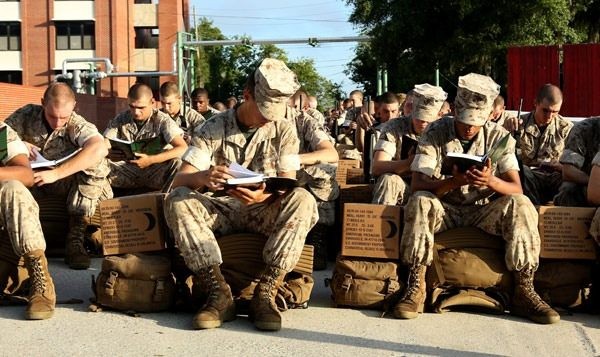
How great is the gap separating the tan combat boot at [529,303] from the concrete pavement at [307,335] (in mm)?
69

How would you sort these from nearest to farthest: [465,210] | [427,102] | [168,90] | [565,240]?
[565,240] < [465,210] < [427,102] < [168,90]

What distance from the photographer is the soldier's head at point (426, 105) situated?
8133 mm

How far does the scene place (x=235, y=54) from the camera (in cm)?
7225

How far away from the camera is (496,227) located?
20.9 feet

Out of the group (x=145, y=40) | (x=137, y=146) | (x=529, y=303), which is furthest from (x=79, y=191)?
(x=145, y=40)

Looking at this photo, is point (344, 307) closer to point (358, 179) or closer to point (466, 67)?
point (358, 179)

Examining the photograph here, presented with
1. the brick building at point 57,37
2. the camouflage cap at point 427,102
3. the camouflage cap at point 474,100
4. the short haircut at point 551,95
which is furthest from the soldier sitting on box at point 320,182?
the brick building at point 57,37

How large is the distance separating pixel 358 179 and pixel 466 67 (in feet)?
54.3

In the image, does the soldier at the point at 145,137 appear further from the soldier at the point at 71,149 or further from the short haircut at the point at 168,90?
the short haircut at the point at 168,90

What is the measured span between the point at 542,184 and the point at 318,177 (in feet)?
6.99

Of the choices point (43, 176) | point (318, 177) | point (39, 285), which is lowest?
point (39, 285)

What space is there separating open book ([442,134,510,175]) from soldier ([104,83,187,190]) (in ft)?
13.1

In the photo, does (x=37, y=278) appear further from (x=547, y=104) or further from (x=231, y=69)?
(x=231, y=69)

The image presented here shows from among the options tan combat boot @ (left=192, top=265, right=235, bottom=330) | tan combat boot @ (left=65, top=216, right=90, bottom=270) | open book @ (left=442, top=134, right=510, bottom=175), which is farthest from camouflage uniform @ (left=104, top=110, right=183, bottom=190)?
open book @ (left=442, top=134, right=510, bottom=175)
